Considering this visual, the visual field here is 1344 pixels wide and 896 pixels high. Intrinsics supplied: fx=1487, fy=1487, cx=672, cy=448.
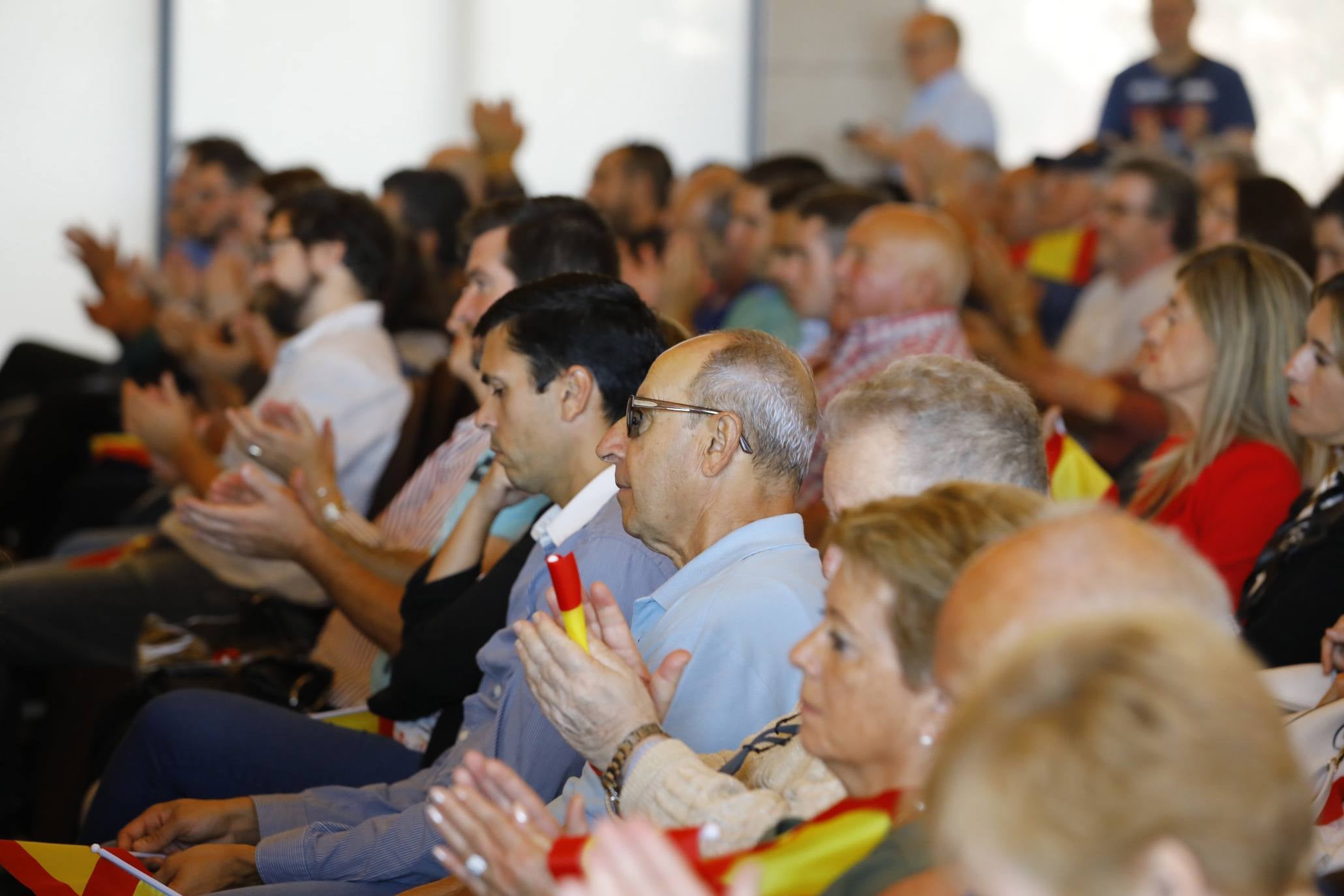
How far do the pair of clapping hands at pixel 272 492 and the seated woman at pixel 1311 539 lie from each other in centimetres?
174

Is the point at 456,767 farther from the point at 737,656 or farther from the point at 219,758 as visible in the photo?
the point at 219,758

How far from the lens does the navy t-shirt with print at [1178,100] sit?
18.7 ft

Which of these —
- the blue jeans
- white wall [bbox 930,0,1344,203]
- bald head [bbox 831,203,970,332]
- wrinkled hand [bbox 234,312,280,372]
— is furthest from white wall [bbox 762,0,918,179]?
the blue jeans

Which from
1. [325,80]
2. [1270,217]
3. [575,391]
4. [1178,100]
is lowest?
[575,391]

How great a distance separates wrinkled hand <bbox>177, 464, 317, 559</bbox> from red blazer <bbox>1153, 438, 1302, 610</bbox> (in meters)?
1.68

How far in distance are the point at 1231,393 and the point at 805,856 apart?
1.93 meters

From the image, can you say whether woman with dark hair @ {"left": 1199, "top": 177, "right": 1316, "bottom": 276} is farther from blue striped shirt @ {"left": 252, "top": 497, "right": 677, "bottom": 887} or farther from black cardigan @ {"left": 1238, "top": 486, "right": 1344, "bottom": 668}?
blue striped shirt @ {"left": 252, "top": 497, "right": 677, "bottom": 887}

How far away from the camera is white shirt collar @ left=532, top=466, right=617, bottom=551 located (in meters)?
2.31

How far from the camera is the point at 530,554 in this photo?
2.39 meters

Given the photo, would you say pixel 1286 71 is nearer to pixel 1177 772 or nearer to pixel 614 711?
pixel 614 711

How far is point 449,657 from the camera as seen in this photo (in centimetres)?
241

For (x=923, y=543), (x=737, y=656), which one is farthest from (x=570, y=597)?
(x=923, y=543)

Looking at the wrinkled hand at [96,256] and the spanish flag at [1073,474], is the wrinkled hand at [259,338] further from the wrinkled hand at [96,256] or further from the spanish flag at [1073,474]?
the spanish flag at [1073,474]

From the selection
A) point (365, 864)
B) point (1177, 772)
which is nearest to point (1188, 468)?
point (365, 864)
